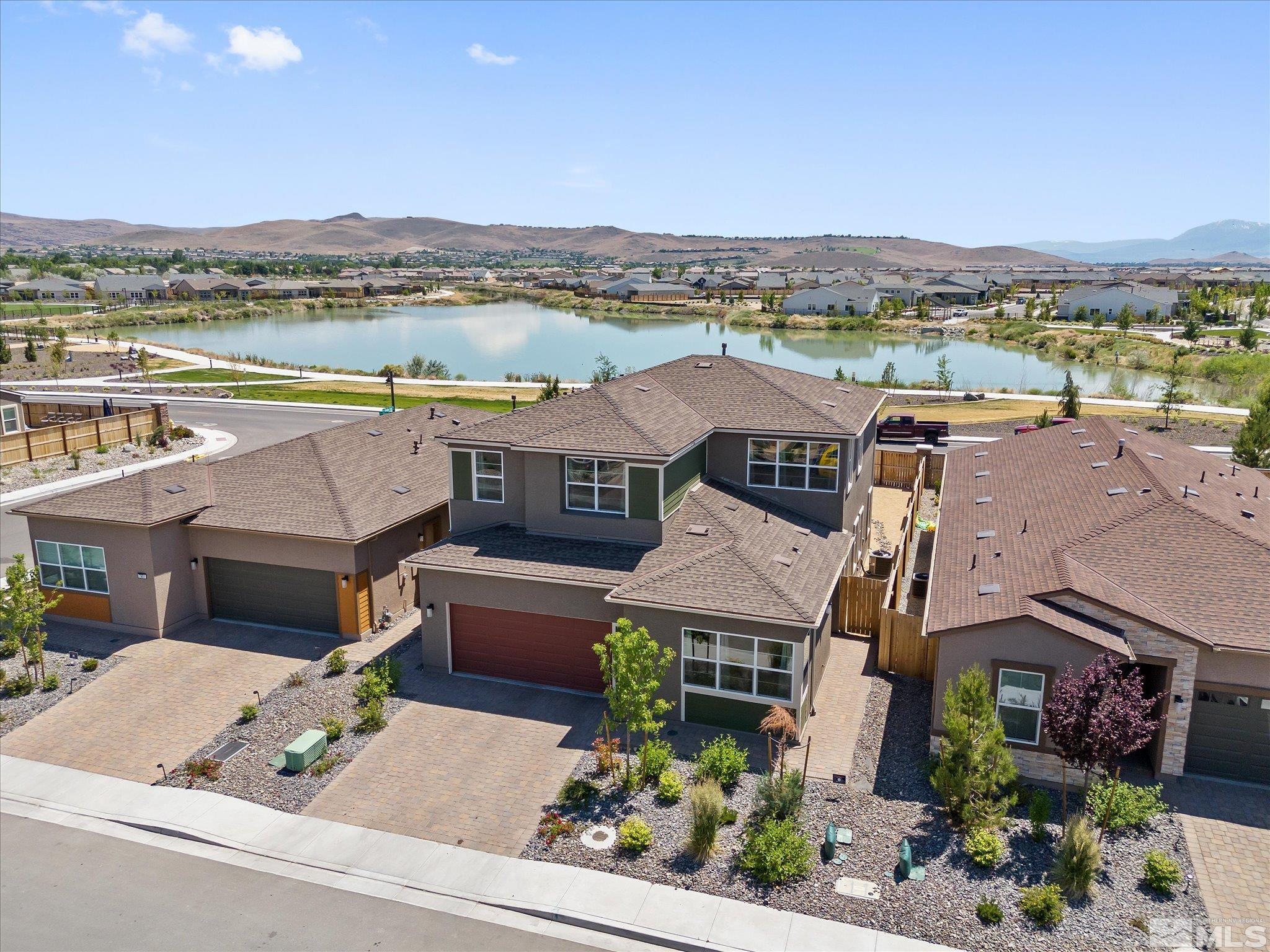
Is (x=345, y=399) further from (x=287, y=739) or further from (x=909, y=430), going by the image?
(x=287, y=739)

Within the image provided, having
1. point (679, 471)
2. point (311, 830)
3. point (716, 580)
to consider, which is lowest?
point (311, 830)

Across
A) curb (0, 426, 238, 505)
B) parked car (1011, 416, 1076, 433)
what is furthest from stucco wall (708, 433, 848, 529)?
parked car (1011, 416, 1076, 433)

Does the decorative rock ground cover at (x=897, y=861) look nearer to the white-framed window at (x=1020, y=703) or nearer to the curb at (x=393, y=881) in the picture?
the curb at (x=393, y=881)

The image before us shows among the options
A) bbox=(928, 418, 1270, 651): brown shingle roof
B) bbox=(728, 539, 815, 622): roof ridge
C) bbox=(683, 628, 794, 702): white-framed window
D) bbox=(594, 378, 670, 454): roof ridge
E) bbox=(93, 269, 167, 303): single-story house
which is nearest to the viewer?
bbox=(928, 418, 1270, 651): brown shingle roof

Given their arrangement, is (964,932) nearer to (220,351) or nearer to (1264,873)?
(1264,873)

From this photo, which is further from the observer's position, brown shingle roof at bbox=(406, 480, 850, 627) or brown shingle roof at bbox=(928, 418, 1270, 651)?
brown shingle roof at bbox=(406, 480, 850, 627)

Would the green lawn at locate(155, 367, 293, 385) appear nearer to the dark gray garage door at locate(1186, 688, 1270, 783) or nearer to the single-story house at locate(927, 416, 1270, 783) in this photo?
the single-story house at locate(927, 416, 1270, 783)

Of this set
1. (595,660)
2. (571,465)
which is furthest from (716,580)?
(571,465)
